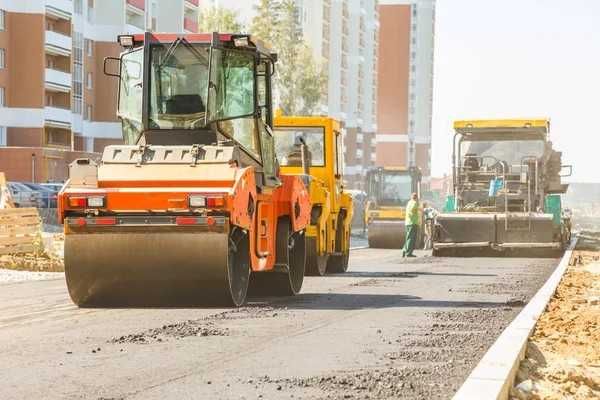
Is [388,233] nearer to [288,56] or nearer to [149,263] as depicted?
[149,263]

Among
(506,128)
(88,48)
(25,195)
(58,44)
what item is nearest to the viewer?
(506,128)

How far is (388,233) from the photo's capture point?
39.7 meters

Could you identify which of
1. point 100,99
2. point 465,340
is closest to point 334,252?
point 465,340

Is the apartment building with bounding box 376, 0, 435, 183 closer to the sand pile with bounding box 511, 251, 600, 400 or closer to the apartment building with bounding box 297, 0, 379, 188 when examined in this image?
the apartment building with bounding box 297, 0, 379, 188

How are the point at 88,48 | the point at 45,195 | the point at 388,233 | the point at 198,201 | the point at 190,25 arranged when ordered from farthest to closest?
the point at 190,25, the point at 88,48, the point at 45,195, the point at 388,233, the point at 198,201

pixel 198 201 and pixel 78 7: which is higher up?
pixel 78 7

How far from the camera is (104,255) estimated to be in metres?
13.5

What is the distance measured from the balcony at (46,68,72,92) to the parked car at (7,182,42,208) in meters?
14.9

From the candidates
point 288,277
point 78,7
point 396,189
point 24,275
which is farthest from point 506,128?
point 78,7

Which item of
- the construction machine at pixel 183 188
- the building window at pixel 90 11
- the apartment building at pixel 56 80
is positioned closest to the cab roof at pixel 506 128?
the construction machine at pixel 183 188

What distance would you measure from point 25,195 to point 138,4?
29048mm

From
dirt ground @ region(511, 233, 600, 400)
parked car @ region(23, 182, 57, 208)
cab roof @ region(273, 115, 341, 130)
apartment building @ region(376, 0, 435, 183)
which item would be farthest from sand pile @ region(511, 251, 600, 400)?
apartment building @ region(376, 0, 435, 183)

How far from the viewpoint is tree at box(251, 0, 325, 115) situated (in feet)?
258

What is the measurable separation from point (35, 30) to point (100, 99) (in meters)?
11.6
